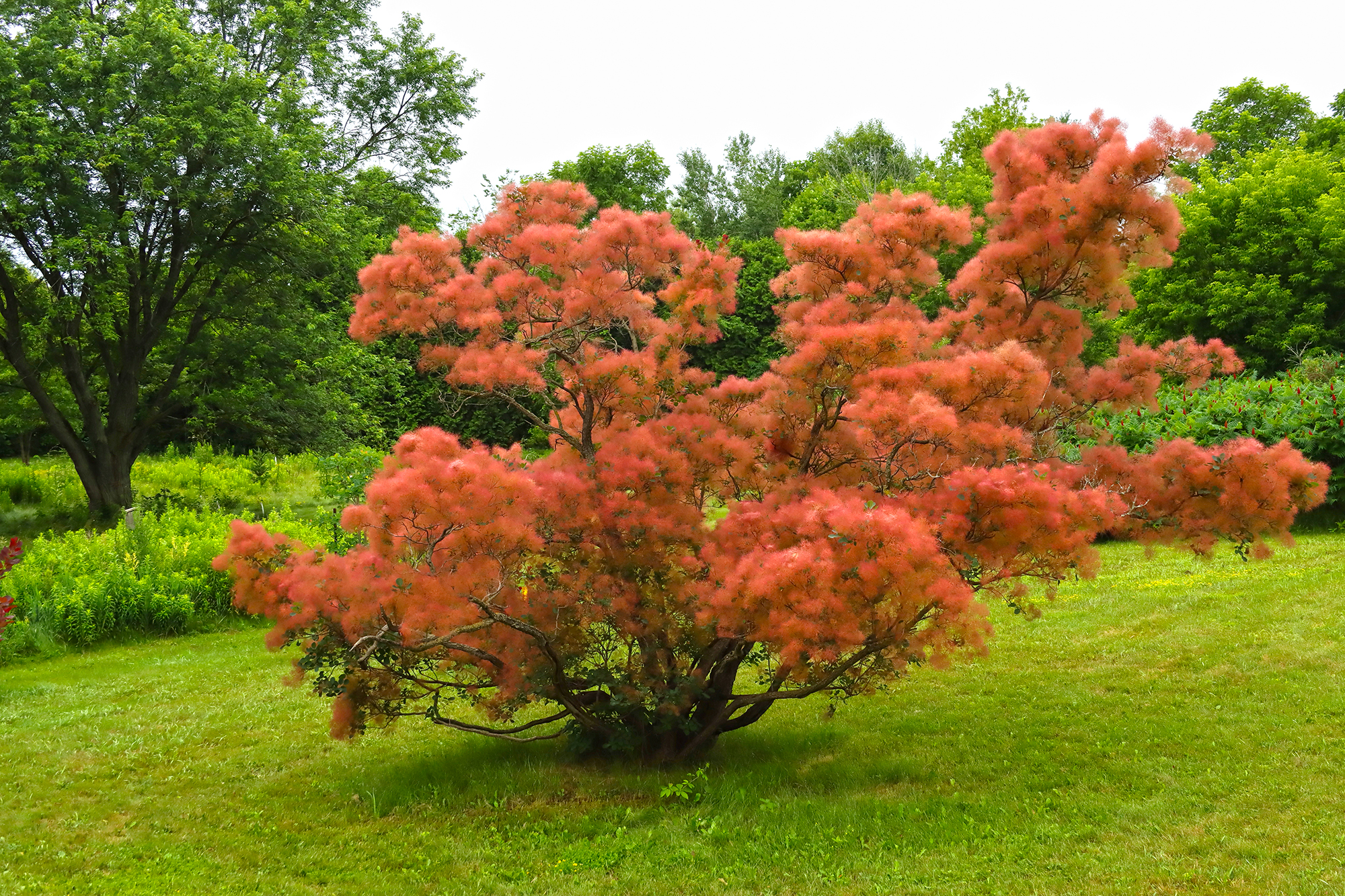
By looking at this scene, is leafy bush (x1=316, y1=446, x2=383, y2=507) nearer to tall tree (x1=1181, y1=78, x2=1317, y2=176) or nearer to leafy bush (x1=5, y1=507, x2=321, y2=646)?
leafy bush (x1=5, y1=507, x2=321, y2=646)

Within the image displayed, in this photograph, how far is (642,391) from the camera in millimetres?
6410

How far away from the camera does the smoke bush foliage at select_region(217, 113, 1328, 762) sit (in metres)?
5.50

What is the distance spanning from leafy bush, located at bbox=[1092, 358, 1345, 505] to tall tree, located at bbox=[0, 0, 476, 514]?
14.8m

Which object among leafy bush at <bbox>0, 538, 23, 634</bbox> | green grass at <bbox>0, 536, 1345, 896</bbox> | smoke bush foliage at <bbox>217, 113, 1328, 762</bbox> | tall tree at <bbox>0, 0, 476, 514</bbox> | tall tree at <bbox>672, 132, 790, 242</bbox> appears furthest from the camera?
tall tree at <bbox>672, 132, 790, 242</bbox>

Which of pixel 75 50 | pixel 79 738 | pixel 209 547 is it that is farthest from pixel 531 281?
pixel 75 50

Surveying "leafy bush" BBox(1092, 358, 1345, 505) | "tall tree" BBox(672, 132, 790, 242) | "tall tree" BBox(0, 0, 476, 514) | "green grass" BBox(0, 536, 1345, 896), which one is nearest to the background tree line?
"tall tree" BBox(0, 0, 476, 514)

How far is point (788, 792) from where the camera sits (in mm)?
6176

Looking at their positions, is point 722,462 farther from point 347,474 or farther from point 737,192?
point 737,192

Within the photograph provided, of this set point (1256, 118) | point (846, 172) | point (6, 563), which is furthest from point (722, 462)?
point (846, 172)

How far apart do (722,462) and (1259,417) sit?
11500mm

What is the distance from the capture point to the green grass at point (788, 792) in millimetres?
5035

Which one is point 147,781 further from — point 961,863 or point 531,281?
point 961,863

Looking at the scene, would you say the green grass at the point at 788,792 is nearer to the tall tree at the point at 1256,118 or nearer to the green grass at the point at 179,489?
the green grass at the point at 179,489

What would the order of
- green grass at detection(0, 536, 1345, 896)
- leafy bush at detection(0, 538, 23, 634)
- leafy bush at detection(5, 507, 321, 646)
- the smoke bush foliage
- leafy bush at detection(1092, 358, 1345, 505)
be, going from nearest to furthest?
green grass at detection(0, 536, 1345, 896)
the smoke bush foliage
leafy bush at detection(0, 538, 23, 634)
leafy bush at detection(5, 507, 321, 646)
leafy bush at detection(1092, 358, 1345, 505)
